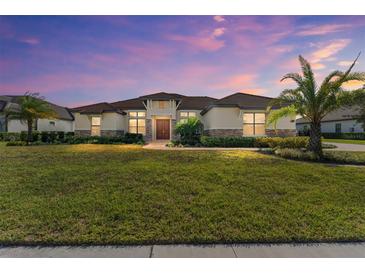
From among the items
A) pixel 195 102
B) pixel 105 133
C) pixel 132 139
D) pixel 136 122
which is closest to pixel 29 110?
pixel 105 133

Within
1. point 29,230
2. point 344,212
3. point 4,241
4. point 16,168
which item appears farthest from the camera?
point 16,168

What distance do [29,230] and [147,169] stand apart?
393cm

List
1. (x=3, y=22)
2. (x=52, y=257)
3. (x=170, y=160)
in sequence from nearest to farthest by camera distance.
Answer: (x=52, y=257), (x=3, y=22), (x=170, y=160)

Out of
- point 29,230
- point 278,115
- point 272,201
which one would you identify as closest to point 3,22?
point 29,230

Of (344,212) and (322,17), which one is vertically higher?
(322,17)

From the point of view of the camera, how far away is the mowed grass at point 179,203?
373 cm

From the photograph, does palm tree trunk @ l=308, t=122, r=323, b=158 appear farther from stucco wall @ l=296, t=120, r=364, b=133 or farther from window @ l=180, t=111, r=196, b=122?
stucco wall @ l=296, t=120, r=364, b=133

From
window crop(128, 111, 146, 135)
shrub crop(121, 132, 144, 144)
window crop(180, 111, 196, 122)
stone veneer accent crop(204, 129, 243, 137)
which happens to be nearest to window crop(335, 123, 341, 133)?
stone veneer accent crop(204, 129, 243, 137)

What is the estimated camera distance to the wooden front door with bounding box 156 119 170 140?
21703 millimetres

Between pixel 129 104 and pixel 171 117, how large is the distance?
528cm

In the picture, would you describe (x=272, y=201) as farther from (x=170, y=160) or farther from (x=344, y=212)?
(x=170, y=160)

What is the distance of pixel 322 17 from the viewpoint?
222 inches

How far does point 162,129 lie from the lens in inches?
858

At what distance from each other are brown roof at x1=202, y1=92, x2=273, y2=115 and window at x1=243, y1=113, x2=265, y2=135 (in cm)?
94
